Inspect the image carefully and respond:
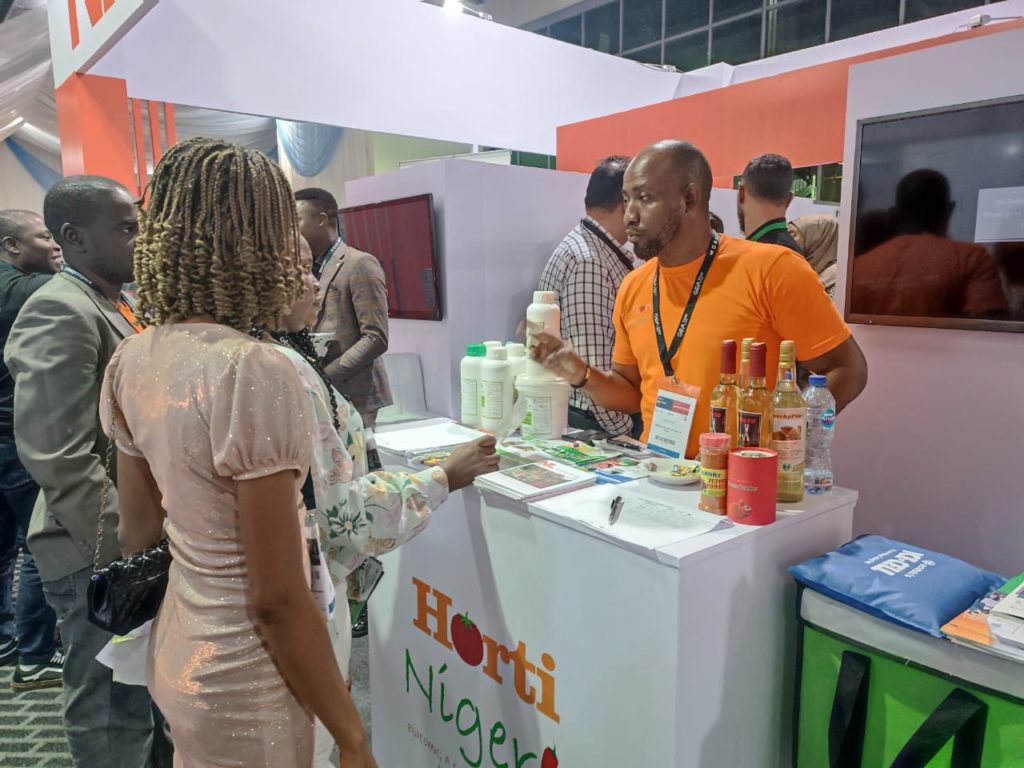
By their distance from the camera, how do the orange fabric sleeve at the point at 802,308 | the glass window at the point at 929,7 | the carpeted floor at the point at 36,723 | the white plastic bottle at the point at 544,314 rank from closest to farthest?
the orange fabric sleeve at the point at 802,308 → the white plastic bottle at the point at 544,314 → the carpeted floor at the point at 36,723 → the glass window at the point at 929,7

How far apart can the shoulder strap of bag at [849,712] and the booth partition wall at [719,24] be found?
795 cm

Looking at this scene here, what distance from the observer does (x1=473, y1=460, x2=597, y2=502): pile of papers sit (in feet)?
4.77

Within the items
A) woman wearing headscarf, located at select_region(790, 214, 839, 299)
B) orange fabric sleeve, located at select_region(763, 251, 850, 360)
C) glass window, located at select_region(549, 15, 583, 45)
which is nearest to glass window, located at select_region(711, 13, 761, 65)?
glass window, located at select_region(549, 15, 583, 45)

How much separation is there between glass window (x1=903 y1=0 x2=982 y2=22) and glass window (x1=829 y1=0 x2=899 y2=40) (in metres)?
0.19

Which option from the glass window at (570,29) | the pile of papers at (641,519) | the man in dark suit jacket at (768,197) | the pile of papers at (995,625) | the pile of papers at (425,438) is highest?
the glass window at (570,29)

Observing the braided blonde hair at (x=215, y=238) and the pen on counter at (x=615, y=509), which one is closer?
the braided blonde hair at (x=215, y=238)

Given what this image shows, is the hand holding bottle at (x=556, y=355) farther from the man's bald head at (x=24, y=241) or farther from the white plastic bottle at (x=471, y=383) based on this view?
the man's bald head at (x=24, y=241)

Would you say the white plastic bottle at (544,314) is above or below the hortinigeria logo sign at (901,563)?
above

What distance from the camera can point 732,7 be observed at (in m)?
9.07

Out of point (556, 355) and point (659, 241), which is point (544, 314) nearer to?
point (556, 355)

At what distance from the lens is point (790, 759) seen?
1.40 metres

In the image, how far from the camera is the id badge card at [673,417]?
150 cm

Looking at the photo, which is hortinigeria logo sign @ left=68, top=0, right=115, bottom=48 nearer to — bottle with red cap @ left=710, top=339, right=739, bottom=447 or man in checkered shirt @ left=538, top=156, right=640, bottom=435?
man in checkered shirt @ left=538, top=156, right=640, bottom=435

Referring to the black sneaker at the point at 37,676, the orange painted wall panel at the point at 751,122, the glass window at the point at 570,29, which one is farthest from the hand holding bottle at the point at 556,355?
the glass window at the point at 570,29
